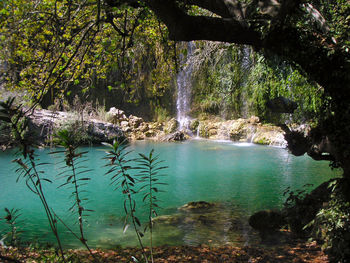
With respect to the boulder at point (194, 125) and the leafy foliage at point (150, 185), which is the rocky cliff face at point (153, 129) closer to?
the boulder at point (194, 125)

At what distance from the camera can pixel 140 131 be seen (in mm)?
16281

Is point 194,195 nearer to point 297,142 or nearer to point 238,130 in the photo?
point 297,142

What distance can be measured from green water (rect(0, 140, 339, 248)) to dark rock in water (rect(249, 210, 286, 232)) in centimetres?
14

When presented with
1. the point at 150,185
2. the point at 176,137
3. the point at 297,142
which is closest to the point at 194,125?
the point at 176,137

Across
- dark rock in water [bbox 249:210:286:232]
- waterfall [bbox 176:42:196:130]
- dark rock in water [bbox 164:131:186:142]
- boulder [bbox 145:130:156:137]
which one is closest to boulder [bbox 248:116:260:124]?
dark rock in water [bbox 164:131:186:142]

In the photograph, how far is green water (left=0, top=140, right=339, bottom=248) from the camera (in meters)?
4.32

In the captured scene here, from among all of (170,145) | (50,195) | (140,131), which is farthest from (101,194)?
(140,131)

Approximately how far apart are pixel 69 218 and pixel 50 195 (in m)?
1.58

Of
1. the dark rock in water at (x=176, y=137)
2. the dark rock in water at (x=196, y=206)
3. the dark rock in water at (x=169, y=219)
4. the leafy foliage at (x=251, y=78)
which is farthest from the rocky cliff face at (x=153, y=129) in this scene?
the dark rock in water at (x=169, y=219)

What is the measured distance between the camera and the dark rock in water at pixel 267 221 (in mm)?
4293

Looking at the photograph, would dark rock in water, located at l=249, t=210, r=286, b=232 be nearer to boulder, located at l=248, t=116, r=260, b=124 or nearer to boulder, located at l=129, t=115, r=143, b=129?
boulder, located at l=248, t=116, r=260, b=124

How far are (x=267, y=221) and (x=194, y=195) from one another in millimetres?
2331

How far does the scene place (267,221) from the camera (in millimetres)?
4344

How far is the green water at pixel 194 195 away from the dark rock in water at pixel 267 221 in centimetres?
14
